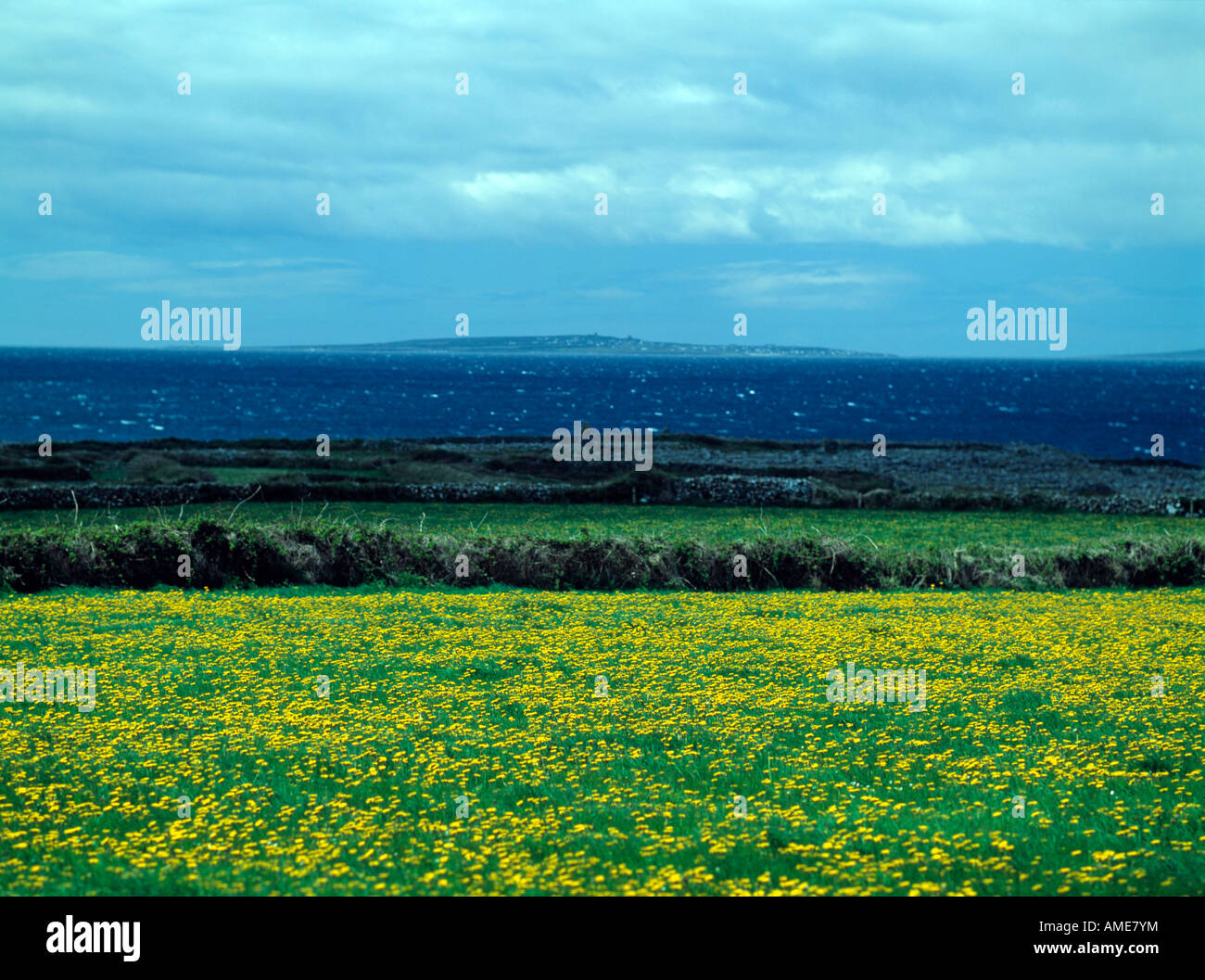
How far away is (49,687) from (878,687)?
13.4 m

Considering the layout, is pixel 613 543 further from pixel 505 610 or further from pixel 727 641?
pixel 727 641

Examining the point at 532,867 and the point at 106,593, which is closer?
the point at 532,867

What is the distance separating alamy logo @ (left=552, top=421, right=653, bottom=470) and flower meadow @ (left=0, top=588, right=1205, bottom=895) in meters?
46.3

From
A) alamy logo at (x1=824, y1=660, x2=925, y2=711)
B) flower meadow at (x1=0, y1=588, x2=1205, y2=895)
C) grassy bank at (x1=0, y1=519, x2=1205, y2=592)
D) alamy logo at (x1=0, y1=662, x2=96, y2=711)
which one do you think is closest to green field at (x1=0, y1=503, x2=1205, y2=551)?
grassy bank at (x1=0, y1=519, x2=1205, y2=592)

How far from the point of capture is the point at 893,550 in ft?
107

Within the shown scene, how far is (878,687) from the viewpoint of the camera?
1809 cm

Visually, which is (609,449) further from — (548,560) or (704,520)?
(548,560)

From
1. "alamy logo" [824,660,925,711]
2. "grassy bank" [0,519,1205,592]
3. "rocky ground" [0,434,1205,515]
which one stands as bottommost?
"alamy logo" [824,660,925,711]

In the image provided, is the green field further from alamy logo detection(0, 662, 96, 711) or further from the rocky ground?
alamy logo detection(0, 662, 96, 711)

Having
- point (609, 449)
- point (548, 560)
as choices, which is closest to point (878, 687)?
point (548, 560)
